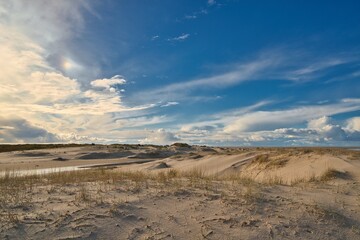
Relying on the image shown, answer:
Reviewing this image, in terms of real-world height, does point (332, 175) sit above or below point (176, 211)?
above

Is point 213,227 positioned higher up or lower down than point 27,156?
lower down

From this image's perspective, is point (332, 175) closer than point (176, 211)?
No

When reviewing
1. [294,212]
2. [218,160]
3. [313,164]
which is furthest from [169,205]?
[218,160]

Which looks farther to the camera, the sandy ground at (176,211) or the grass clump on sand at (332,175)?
the grass clump on sand at (332,175)

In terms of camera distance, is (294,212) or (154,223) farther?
(294,212)

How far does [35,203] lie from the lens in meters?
7.26

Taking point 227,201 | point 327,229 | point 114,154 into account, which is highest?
point 114,154

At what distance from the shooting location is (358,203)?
338 inches

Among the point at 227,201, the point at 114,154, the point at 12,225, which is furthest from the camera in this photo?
the point at 114,154

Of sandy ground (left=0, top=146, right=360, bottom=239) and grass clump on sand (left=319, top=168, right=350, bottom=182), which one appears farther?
grass clump on sand (left=319, top=168, right=350, bottom=182)

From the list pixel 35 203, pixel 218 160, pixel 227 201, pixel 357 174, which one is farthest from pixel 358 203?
pixel 218 160

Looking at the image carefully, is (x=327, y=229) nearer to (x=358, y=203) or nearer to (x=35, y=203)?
(x=358, y=203)

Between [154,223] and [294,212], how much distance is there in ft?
10.1

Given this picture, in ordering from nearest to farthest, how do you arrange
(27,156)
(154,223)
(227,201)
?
1. (154,223)
2. (227,201)
3. (27,156)
